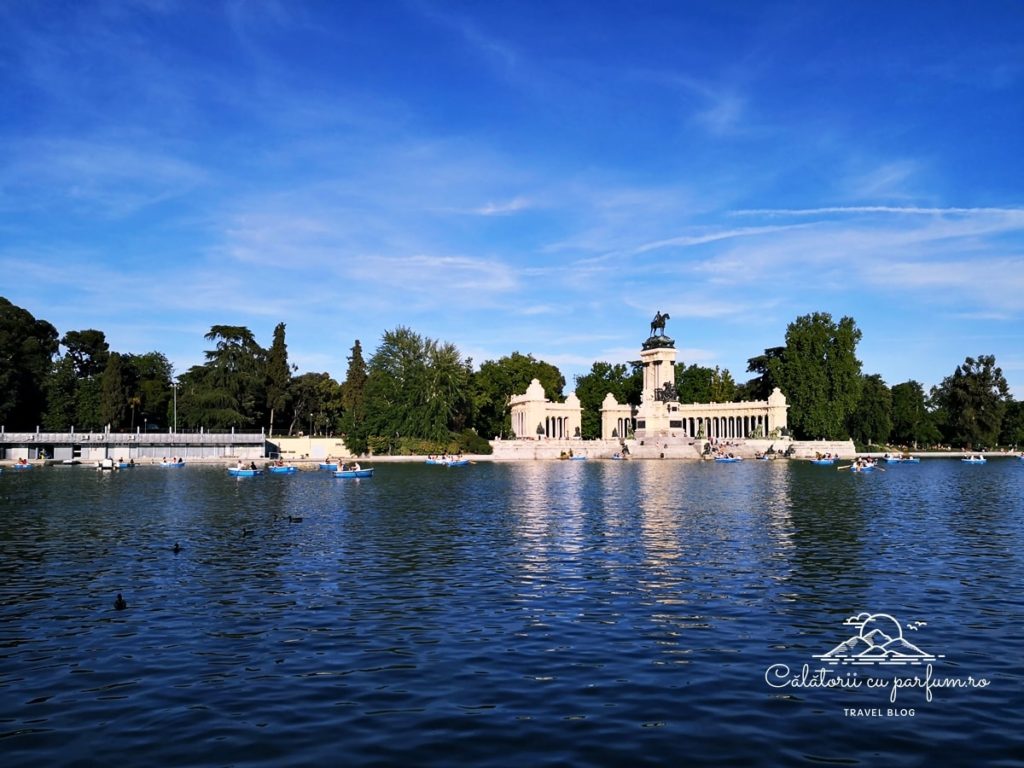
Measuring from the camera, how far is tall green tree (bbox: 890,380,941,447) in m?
132

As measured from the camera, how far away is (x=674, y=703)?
1255 cm

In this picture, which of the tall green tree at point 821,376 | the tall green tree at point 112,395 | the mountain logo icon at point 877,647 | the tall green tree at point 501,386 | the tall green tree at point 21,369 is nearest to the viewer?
the mountain logo icon at point 877,647

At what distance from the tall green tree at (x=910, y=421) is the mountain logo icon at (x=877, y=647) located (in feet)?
415

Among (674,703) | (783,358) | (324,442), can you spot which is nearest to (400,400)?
(324,442)

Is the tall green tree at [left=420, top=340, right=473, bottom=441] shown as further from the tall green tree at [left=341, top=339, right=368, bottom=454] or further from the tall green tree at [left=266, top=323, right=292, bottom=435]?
the tall green tree at [left=266, top=323, right=292, bottom=435]

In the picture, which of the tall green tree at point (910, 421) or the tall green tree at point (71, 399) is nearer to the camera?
the tall green tree at point (71, 399)

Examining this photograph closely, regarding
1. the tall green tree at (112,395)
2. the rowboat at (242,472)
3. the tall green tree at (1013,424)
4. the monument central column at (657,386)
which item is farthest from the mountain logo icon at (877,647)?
the tall green tree at (1013,424)

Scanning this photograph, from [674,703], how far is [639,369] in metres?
124

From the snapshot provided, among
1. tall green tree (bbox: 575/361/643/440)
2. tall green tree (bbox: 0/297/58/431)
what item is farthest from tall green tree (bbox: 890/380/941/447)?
tall green tree (bbox: 0/297/58/431)

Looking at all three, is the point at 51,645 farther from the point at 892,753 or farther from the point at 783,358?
the point at 783,358

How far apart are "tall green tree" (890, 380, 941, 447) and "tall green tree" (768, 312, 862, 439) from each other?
23299 mm

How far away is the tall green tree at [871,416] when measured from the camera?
123812 millimetres

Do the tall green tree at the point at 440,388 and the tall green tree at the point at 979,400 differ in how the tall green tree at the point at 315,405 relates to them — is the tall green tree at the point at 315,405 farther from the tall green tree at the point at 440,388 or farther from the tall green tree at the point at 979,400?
the tall green tree at the point at 979,400

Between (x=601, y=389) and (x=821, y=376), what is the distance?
1322 inches
